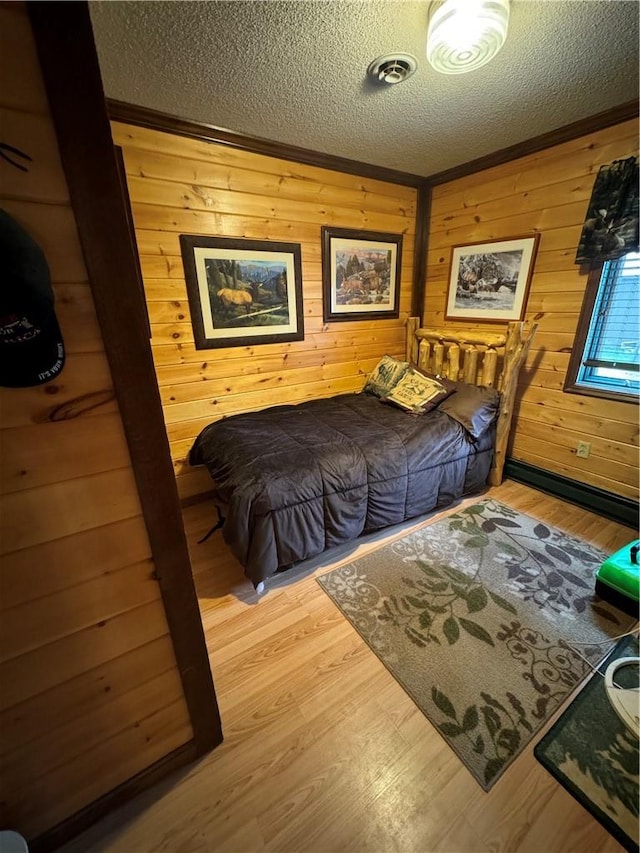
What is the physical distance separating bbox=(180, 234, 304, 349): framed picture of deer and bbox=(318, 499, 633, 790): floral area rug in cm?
177

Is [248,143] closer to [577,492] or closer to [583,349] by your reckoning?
[583,349]

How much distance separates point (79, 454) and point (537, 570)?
7.23ft

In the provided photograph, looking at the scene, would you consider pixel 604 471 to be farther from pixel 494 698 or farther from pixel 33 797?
pixel 33 797

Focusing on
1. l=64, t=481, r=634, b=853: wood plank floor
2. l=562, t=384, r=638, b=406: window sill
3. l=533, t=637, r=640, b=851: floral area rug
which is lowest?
l=64, t=481, r=634, b=853: wood plank floor

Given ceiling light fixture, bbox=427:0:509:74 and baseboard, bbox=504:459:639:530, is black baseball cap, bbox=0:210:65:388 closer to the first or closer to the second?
ceiling light fixture, bbox=427:0:509:74

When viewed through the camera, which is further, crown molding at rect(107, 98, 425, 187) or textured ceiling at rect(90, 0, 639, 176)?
crown molding at rect(107, 98, 425, 187)

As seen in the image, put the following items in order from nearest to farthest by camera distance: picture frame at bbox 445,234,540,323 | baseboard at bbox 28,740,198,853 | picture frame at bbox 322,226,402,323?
baseboard at bbox 28,740,198,853 → picture frame at bbox 445,234,540,323 → picture frame at bbox 322,226,402,323

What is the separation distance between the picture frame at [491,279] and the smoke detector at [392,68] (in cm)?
141

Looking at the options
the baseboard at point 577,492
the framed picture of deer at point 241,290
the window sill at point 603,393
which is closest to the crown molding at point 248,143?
the framed picture of deer at point 241,290

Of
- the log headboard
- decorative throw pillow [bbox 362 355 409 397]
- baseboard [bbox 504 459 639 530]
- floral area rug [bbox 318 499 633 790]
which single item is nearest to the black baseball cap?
floral area rug [bbox 318 499 633 790]

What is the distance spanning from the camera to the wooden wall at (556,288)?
2.21 metres

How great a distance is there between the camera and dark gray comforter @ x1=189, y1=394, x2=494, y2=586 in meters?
1.73

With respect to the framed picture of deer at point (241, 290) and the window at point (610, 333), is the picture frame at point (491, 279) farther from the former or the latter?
the framed picture of deer at point (241, 290)

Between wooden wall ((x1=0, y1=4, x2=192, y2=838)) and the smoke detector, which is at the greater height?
the smoke detector
